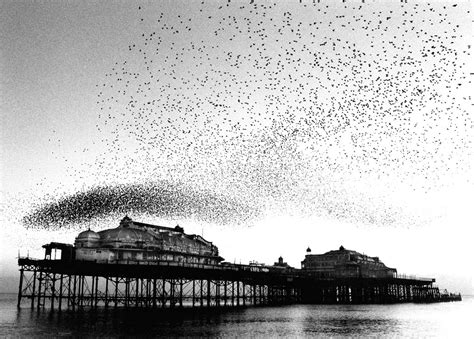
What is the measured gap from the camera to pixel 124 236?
79938 mm

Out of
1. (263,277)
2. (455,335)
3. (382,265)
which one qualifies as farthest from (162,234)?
(382,265)

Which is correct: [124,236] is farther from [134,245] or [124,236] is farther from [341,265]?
[341,265]

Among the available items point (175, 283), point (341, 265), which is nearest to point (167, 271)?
point (175, 283)

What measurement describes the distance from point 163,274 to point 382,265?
81.0m

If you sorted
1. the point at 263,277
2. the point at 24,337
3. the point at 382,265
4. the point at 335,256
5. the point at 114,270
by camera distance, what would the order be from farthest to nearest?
the point at 382,265, the point at 335,256, the point at 263,277, the point at 114,270, the point at 24,337

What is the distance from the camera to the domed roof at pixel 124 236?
261 ft

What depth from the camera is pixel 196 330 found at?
44.8 metres

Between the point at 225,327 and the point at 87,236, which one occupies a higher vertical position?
the point at 87,236

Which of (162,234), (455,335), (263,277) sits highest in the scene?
(162,234)

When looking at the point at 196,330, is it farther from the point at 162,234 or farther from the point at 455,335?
the point at 162,234

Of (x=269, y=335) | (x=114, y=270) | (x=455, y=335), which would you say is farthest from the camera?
(x=114, y=270)

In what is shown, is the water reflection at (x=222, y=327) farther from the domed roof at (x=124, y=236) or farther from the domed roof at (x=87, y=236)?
the domed roof at (x=124, y=236)

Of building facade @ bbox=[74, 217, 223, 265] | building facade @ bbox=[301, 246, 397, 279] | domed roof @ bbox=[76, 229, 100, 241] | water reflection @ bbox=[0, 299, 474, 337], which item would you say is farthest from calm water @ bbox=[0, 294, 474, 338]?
building facade @ bbox=[301, 246, 397, 279]

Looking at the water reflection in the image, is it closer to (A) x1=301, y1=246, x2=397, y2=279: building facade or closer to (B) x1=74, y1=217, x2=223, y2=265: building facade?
(B) x1=74, y1=217, x2=223, y2=265: building facade
